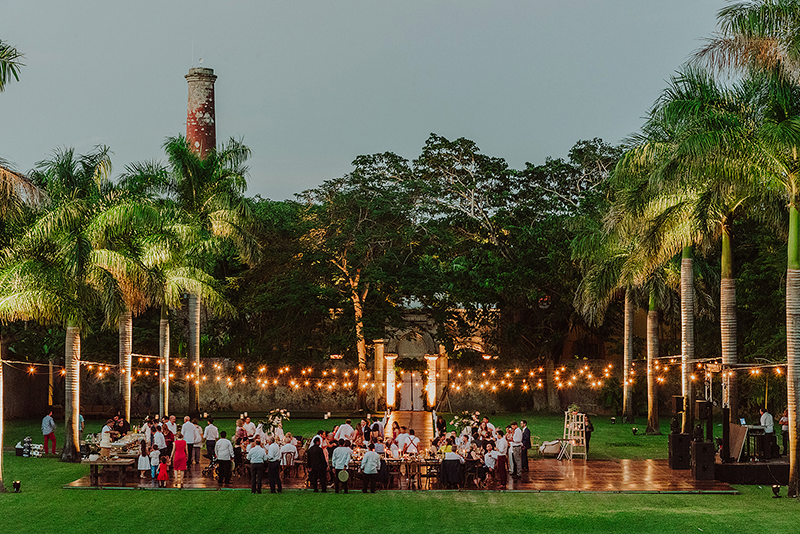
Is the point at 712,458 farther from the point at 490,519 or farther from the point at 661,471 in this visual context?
the point at 490,519

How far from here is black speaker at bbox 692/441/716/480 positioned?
66.7ft

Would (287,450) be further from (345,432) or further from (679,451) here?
(679,451)

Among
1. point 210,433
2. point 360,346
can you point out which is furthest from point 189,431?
point 360,346

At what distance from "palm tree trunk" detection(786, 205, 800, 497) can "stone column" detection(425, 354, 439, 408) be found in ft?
70.9

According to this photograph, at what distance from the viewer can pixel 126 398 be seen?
1056 inches

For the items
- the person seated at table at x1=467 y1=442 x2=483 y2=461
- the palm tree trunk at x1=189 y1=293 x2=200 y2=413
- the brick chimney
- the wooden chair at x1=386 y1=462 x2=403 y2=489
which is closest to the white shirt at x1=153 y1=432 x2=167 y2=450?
the wooden chair at x1=386 y1=462 x2=403 y2=489

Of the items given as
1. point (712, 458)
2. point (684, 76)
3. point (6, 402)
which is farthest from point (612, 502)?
point (6, 402)

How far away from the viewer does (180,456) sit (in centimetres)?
1936

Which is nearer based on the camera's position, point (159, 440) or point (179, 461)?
point (179, 461)

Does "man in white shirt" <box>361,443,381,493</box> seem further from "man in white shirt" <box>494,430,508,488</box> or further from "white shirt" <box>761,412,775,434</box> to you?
"white shirt" <box>761,412,775,434</box>

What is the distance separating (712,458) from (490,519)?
712 centimetres

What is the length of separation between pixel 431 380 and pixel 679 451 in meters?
18.1

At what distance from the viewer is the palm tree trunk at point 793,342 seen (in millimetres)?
18500

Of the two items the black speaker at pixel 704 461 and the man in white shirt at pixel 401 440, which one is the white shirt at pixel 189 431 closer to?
the man in white shirt at pixel 401 440
